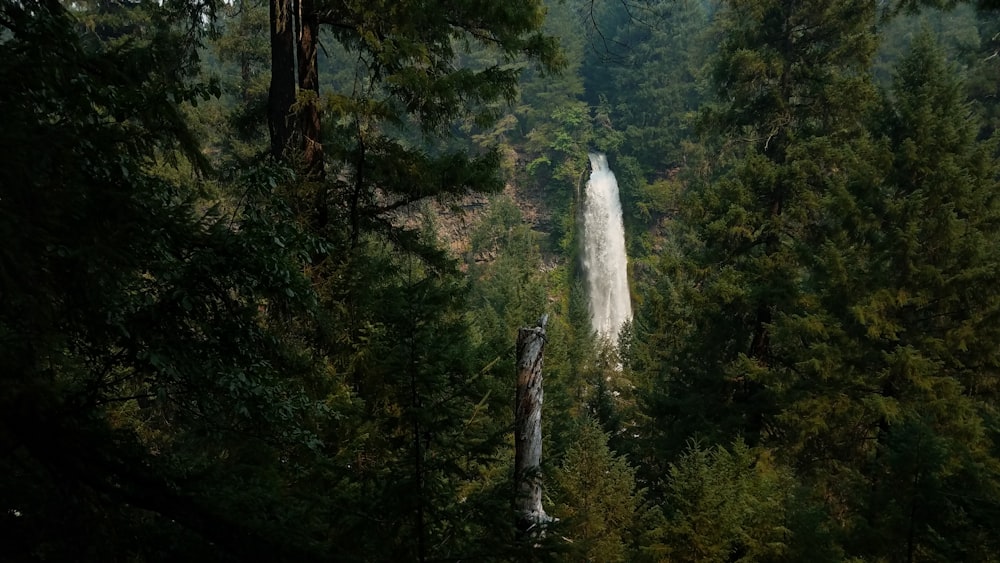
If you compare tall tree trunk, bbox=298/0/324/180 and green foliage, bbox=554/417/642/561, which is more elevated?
tall tree trunk, bbox=298/0/324/180

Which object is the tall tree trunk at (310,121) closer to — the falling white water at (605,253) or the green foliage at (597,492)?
the green foliage at (597,492)

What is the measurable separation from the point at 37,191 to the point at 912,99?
11483mm

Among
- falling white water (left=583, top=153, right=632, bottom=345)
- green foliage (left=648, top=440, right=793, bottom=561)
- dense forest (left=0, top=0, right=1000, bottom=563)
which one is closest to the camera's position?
dense forest (left=0, top=0, right=1000, bottom=563)

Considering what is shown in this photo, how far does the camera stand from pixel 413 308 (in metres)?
2.80

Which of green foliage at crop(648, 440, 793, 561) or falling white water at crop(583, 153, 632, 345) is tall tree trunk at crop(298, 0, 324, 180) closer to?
green foliage at crop(648, 440, 793, 561)

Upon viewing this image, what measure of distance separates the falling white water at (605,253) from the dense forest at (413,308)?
24960 mm

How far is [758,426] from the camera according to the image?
37.4 feet

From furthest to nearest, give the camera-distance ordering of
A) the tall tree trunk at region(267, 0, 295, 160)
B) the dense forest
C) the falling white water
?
the falling white water, the tall tree trunk at region(267, 0, 295, 160), the dense forest

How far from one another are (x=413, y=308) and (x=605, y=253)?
41594 millimetres

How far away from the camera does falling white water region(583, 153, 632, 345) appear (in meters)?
41.6

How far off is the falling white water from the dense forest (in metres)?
25.0

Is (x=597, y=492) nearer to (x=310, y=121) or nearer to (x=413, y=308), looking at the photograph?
(x=310, y=121)

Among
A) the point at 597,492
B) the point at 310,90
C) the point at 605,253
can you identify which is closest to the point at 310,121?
the point at 310,90

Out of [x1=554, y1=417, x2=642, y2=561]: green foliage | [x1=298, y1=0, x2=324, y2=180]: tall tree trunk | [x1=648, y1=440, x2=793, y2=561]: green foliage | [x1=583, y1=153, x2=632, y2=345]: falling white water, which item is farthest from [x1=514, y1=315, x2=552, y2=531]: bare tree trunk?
[x1=583, y1=153, x2=632, y2=345]: falling white water
